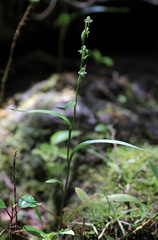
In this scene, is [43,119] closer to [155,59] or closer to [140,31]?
[155,59]

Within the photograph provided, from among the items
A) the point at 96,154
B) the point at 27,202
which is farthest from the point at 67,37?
the point at 27,202

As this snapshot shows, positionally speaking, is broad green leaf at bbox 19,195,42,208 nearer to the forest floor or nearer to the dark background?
the forest floor

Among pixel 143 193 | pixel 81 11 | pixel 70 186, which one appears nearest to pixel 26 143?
pixel 70 186

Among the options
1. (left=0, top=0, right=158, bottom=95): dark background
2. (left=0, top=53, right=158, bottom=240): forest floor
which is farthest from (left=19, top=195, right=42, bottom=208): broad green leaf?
(left=0, top=0, right=158, bottom=95): dark background

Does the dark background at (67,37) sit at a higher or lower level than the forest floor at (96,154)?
higher

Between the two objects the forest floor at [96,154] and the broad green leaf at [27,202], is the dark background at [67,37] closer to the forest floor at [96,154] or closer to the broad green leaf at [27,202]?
the forest floor at [96,154]

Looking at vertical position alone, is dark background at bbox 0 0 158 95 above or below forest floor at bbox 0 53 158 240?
above

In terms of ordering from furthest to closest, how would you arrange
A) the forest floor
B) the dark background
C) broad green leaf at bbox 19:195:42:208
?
1. the dark background
2. the forest floor
3. broad green leaf at bbox 19:195:42:208

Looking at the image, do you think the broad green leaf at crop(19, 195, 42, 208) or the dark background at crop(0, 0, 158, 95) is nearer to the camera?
the broad green leaf at crop(19, 195, 42, 208)

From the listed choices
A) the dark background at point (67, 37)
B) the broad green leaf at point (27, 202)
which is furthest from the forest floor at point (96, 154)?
the dark background at point (67, 37)

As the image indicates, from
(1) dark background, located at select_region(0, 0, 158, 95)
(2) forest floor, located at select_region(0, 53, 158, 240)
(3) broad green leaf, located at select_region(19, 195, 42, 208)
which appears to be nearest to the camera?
(3) broad green leaf, located at select_region(19, 195, 42, 208)

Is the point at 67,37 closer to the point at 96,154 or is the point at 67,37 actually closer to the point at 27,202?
the point at 96,154

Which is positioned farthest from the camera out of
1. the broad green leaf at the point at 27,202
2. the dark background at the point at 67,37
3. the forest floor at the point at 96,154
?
the dark background at the point at 67,37
